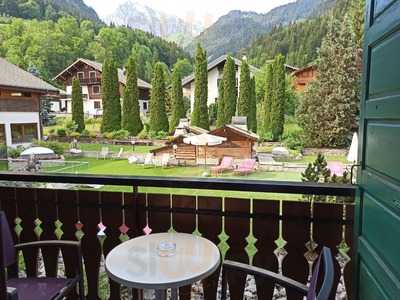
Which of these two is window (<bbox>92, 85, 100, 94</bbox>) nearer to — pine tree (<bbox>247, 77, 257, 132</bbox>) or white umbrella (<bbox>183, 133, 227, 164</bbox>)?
white umbrella (<bbox>183, 133, 227, 164</bbox>)

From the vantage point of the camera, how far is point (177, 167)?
11422mm

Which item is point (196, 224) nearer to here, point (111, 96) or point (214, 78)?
point (111, 96)

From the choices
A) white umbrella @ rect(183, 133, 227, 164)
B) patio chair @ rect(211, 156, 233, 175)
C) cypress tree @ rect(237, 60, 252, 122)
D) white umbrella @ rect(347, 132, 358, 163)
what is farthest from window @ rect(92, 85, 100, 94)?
white umbrella @ rect(347, 132, 358, 163)

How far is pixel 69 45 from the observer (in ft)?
38.7

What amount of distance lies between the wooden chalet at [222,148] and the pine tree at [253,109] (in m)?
0.52

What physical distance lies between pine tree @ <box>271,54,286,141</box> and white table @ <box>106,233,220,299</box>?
1088cm

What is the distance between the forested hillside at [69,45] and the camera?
10.7 meters

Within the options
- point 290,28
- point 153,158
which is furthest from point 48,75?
point 290,28

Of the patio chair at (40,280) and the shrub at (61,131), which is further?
the shrub at (61,131)

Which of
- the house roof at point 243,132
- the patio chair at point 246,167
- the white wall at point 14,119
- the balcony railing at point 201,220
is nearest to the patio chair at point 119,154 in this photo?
the white wall at point 14,119

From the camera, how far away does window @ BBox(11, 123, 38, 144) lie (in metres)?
10.2

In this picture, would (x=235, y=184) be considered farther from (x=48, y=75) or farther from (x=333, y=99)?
(x=48, y=75)

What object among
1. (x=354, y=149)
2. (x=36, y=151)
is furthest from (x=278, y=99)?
(x=354, y=149)

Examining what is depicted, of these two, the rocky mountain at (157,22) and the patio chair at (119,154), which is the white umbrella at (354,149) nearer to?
the patio chair at (119,154)
